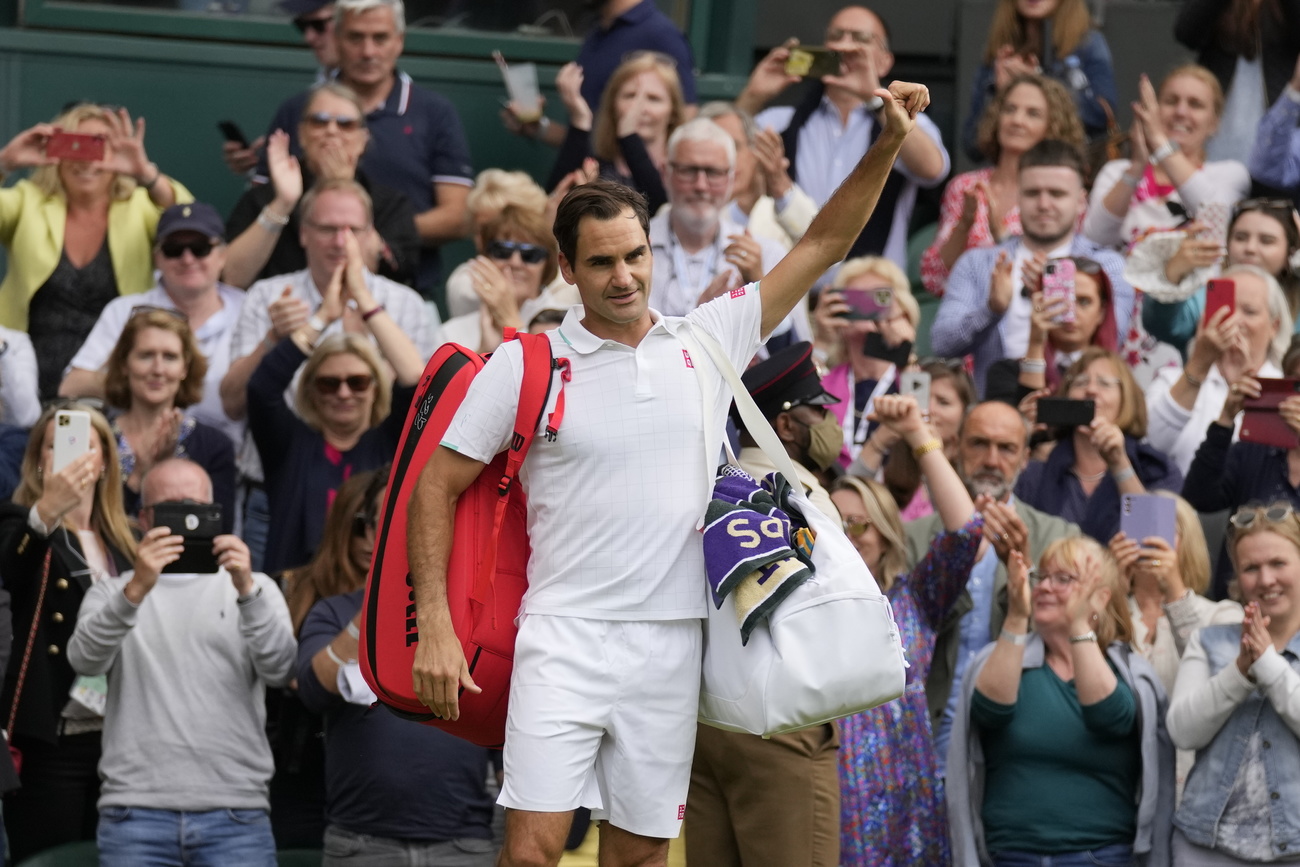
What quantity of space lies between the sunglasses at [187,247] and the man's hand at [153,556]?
2.73 metres

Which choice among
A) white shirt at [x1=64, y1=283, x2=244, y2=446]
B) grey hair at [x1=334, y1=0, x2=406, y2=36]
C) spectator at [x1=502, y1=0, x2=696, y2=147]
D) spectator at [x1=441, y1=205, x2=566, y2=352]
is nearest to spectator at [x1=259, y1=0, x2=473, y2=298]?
grey hair at [x1=334, y1=0, x2=406, y2=36]

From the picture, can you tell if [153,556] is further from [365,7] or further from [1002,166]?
[1002,166]

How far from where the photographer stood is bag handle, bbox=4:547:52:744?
6.80m

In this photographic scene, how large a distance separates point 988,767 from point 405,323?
3506 mm

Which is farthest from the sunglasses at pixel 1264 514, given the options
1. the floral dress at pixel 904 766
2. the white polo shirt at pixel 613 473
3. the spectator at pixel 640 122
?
the spectator at pixel 640 122

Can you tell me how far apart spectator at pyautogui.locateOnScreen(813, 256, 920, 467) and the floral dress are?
1.67 metres

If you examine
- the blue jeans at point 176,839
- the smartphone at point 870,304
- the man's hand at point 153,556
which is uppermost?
the smartphone at point 870,304

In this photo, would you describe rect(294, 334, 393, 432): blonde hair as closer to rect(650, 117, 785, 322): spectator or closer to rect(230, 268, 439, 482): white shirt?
rect(230, 268, 439, 482): white shirt

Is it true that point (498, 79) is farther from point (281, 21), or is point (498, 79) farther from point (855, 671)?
point (855, 671)

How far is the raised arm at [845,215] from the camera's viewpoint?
4.93 metres

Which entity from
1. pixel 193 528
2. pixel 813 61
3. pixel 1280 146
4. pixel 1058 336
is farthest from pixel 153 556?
pixel 1280 146

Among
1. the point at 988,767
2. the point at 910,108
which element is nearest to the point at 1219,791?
the point at 988,767

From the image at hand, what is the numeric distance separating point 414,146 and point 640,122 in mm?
1381

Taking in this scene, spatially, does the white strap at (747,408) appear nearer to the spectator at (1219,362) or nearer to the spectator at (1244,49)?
the spectator at (1219,362)
